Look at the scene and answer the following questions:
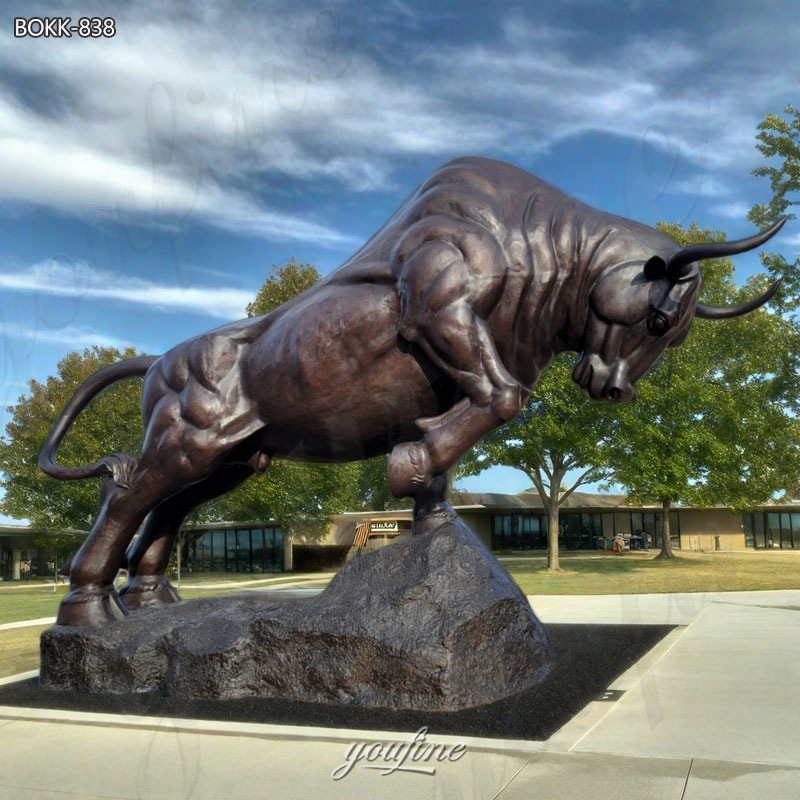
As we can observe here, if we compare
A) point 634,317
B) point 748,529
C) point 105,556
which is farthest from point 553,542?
point 748,529

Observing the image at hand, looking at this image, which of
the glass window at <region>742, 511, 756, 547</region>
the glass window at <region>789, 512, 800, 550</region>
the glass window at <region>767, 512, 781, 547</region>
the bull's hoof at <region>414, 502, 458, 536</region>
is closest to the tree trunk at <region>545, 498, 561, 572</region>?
the bull's hoof at <region>414, 502, 458, 536</region>

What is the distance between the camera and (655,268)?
15.6ft

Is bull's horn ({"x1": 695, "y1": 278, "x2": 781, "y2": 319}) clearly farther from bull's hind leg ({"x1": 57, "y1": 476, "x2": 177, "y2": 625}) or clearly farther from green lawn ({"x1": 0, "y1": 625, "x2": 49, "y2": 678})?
green lawn ({"x1": 0, "y1": 625, "x2": 49, "y2": 678})

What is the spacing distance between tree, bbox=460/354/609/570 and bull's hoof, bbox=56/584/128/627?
18681 mm

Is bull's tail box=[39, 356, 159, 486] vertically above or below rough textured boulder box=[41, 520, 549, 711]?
above

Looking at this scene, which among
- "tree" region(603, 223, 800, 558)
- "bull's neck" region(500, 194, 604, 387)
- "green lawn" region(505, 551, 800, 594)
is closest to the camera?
"bull's neck" region(500, 194, 604, 387)

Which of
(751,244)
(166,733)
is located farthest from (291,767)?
(751,244)

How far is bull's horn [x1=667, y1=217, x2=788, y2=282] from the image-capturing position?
4453 millimetres

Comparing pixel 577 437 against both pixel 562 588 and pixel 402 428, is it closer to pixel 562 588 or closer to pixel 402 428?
pixel 562 588

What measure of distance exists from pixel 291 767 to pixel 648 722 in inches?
72.7

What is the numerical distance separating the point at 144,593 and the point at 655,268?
13.7 feet

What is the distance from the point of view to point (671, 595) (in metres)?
13.1

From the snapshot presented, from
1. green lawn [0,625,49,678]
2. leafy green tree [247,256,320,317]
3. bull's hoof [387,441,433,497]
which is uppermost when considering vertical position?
leafy green tree [247,256,320,317]

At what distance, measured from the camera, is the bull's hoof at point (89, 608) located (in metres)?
5.51
